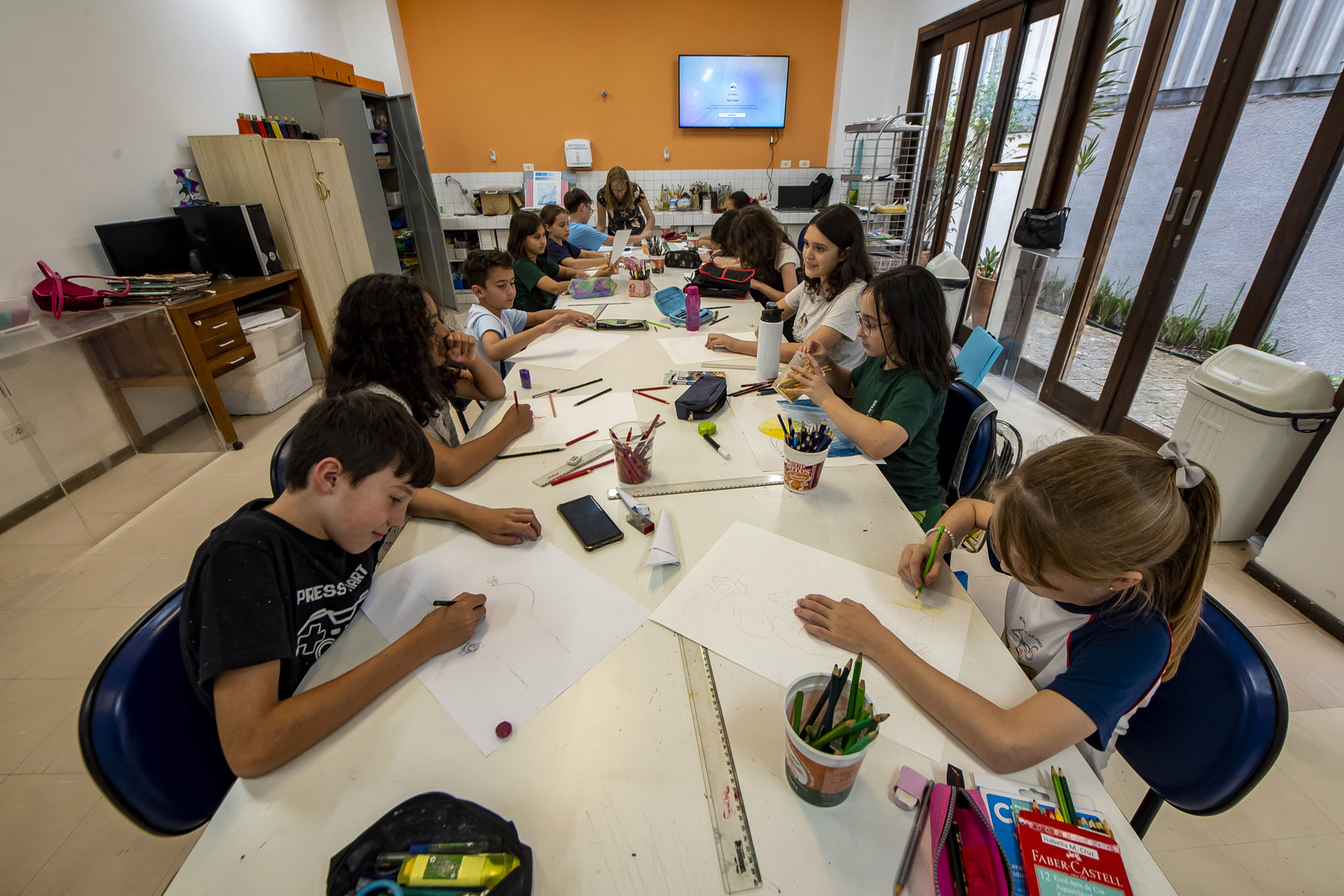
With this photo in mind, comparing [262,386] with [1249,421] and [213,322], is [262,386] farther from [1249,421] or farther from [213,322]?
[1249,421]

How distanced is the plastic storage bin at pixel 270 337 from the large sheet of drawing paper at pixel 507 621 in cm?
303

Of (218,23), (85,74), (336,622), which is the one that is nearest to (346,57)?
(218,23)

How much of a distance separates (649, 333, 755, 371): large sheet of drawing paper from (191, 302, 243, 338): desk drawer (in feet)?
7.74

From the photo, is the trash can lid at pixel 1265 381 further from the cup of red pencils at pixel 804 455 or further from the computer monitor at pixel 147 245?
the computer monitor at pixel 147 245

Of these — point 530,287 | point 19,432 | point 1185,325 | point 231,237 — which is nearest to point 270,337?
point 231,237

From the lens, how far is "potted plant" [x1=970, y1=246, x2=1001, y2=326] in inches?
159

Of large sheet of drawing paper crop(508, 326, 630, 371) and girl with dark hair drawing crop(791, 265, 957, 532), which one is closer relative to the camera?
girl with dark hair drawing crop(791, 265, 957, 532)

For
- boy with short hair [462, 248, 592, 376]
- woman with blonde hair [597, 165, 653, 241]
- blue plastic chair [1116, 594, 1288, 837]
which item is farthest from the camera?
woman with blonde hair [597, 165, 653, 241]

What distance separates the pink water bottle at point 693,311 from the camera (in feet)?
7.73

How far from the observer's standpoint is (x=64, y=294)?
96.4 inches

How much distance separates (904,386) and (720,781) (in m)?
A: 1.02

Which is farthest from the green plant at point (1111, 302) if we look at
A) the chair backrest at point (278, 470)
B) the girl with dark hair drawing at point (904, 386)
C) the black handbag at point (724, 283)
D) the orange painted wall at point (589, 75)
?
the orange painted wall at point (589, 75)

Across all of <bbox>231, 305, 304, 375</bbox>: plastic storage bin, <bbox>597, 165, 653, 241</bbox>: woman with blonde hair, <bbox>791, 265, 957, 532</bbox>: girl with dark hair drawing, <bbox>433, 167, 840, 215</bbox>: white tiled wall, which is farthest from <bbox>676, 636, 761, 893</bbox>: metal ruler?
<bbox>433, 167, 840, 215</bbox>: white tiled wall

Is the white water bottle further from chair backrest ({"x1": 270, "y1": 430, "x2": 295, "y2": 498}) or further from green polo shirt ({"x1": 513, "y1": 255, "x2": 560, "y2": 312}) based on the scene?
green polo shirt ({"x1": 513, "y1": 255, "x2": 560, "y2": 312})
